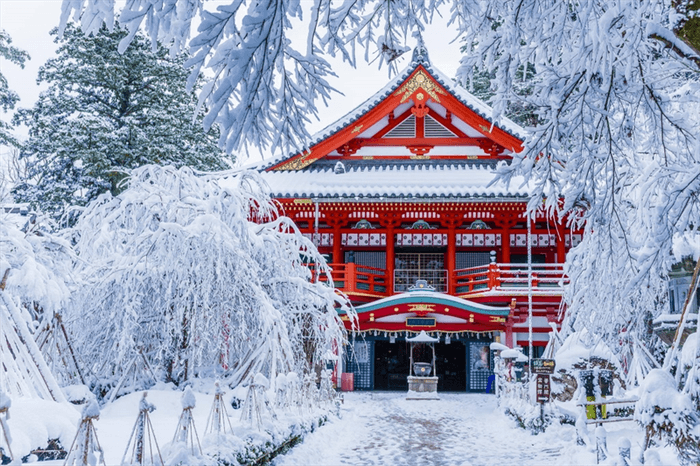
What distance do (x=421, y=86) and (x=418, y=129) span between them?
4.56 ft

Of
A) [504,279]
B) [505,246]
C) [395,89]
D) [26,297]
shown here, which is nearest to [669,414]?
[26,297]

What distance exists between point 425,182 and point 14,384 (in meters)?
13.4

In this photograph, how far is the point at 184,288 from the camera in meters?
8.26

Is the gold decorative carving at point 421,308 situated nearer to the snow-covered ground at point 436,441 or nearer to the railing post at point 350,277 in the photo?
the railing post at point 350,277

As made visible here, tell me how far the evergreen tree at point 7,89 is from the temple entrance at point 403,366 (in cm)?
1312

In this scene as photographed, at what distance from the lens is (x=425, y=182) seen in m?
16.8

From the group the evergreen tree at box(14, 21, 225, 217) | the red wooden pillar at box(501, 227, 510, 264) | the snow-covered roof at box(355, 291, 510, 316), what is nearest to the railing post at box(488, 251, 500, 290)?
the snow-covered roof at box(355, 291, 510, 316)

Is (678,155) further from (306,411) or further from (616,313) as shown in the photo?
(306,411)

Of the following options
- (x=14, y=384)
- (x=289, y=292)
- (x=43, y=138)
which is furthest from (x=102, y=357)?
(x=43, y=138)

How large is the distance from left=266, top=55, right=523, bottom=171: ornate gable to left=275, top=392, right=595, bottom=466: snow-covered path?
8.08m

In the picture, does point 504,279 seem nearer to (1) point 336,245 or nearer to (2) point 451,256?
(2) point 451,256

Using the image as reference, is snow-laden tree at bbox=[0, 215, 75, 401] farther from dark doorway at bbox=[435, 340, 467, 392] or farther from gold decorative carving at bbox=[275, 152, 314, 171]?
dark doorway at bbox=[435, 340, 467, 392]

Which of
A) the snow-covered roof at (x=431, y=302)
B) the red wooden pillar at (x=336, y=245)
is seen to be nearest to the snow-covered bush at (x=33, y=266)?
the snow-covered roof at (x=431, y=302)

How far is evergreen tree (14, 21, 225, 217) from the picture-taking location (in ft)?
58.4
